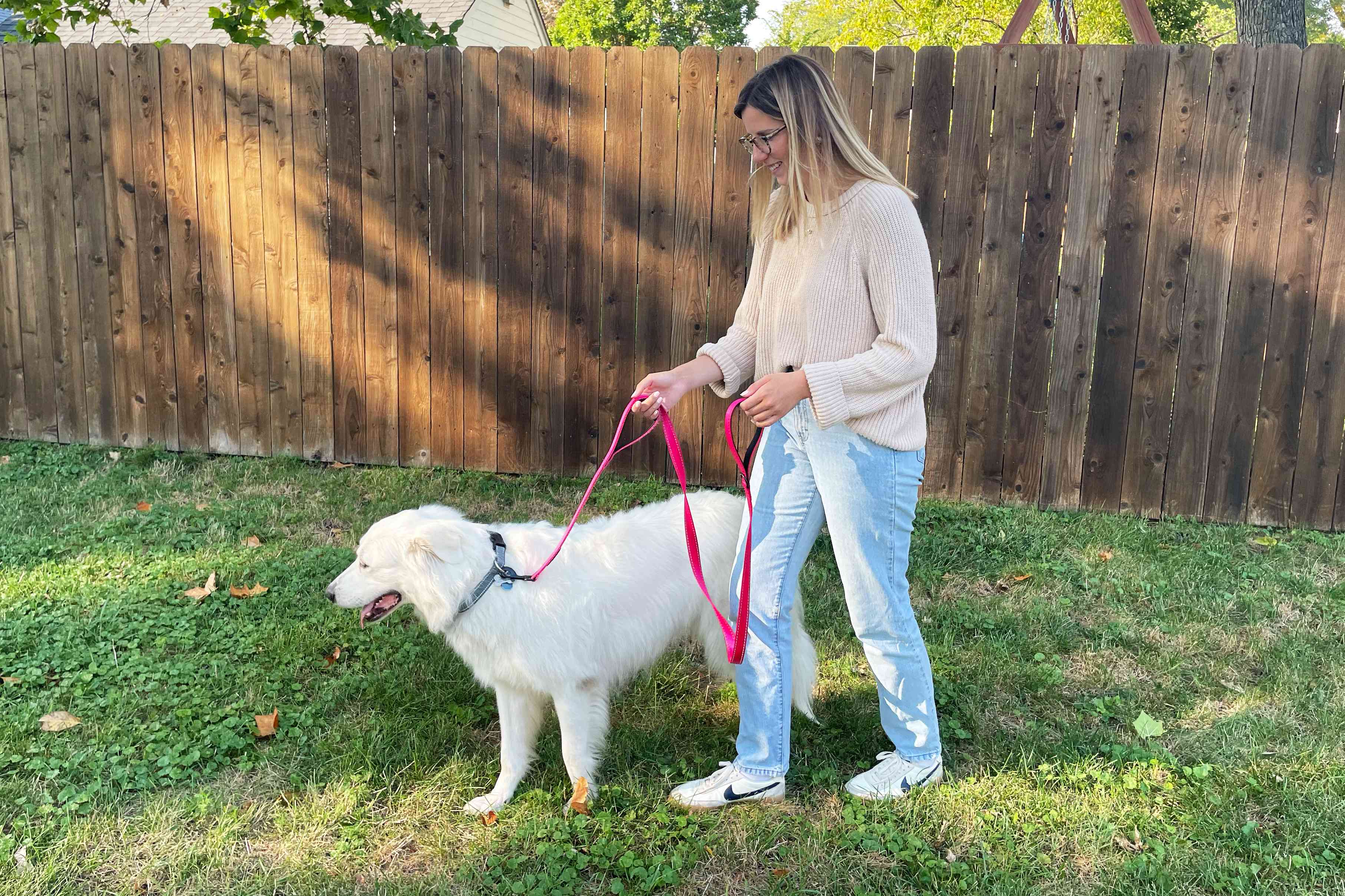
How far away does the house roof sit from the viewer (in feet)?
54.7

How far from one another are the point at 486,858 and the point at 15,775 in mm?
1536

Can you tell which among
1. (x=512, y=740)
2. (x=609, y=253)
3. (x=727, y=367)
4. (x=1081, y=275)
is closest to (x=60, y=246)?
(x=609, y=253)

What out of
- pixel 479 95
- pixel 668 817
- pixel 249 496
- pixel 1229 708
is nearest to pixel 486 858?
pixel 668 817

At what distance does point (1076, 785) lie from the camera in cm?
297

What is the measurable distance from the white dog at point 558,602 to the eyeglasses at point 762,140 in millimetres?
1195

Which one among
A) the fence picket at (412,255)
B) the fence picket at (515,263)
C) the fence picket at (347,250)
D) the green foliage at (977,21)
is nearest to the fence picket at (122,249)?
the fence picket at (347,250)

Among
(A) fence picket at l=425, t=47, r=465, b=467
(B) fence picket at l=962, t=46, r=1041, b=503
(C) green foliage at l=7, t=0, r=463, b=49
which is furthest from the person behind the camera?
(C) green foliage at l=7, t=0, r=463, b=49

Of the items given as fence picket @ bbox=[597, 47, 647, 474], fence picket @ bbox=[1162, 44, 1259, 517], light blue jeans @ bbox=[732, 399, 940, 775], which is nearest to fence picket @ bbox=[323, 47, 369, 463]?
fence picket @ bbox=[597, 47, 647, 474]

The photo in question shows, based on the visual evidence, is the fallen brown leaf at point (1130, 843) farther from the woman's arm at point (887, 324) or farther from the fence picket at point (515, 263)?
the fence picket at point (515, 263)

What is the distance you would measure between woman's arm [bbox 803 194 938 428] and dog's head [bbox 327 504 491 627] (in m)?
1.07

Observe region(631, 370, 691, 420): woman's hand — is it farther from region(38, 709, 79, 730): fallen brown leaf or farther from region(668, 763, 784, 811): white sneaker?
region(38, 709, 79, 730): fallen brown leaf

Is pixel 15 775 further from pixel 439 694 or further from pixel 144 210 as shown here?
pixel 144 210

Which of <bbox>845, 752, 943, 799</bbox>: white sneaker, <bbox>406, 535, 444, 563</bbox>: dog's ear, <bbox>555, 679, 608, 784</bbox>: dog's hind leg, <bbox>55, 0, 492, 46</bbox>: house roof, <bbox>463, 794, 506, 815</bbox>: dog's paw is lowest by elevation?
<bbox>463, 794, 506, 815</bbox>: dog's paw

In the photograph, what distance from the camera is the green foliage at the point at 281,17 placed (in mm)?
6371
